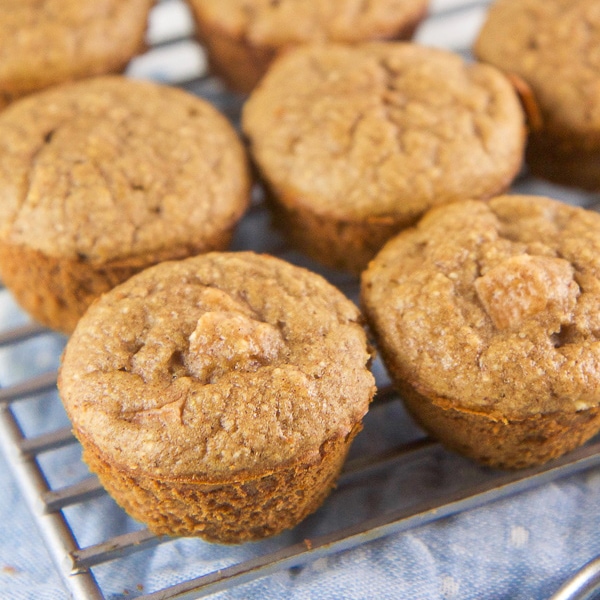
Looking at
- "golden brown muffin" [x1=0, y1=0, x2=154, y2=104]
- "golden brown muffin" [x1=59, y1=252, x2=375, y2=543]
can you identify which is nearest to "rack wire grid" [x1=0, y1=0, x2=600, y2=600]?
"golden brown muffin" [x1=59, y1=252, x2=375, y2=543]

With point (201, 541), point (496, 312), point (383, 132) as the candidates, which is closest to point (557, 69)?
point (383, 132)

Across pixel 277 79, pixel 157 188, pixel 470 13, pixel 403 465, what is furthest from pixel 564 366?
pixel 470 13

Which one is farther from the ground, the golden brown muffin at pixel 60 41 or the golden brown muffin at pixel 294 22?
the golden brown muffin at pixel 60 41

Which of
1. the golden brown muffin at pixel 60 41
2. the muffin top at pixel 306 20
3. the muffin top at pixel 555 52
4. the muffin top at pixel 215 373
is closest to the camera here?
the muffin top at pixel 215 373

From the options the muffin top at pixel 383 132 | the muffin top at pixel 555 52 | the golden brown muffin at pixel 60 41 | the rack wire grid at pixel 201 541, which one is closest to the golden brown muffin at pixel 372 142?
the muffin top at pixel 383 132

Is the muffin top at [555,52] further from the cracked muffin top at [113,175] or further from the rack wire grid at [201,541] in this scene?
the cracked muffin top at [113,175]

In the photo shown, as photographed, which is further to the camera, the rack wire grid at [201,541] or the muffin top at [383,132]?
the muffin top at [383,132]

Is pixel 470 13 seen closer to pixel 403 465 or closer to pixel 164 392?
pixel 403 465
